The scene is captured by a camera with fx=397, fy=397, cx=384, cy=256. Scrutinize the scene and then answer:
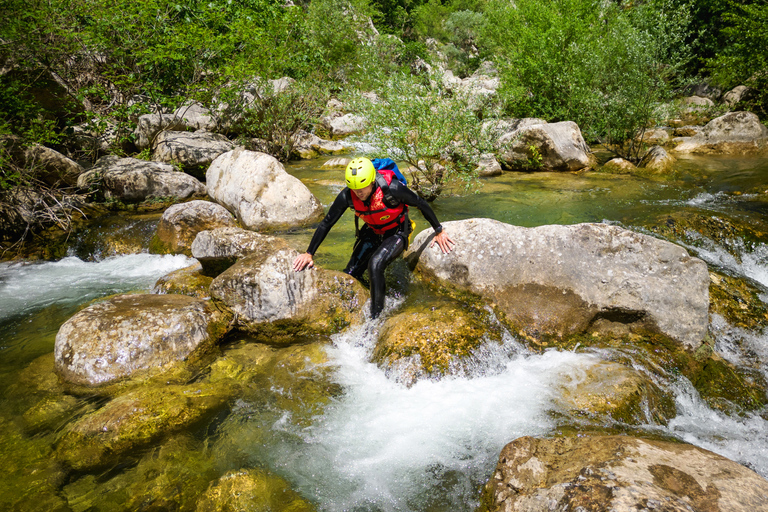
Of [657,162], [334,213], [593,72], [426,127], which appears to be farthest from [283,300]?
[593,72]

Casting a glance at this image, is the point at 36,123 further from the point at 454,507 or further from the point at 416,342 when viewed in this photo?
the point at 454,507

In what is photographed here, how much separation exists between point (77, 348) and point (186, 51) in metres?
10.1

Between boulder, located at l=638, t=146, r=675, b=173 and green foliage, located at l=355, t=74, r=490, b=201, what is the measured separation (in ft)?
21.1

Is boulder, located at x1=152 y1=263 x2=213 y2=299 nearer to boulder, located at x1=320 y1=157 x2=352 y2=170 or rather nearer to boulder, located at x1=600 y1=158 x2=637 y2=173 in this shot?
boulder, located at x1=320 y1=157 x2=352 y2=170

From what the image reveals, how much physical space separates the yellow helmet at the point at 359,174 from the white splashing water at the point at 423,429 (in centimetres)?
212

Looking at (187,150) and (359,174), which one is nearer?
(359,174)

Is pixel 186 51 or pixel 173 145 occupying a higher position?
pixel 186 51

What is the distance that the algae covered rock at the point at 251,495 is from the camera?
3119mm

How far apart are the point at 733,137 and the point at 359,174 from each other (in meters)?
16.6

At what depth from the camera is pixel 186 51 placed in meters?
11.5

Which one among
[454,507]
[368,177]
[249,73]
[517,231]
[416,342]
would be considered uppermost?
[249,73]

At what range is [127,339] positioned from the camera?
4.70m

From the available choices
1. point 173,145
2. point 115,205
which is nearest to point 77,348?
point 115,205

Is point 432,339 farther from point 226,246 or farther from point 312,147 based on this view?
point 312,147
